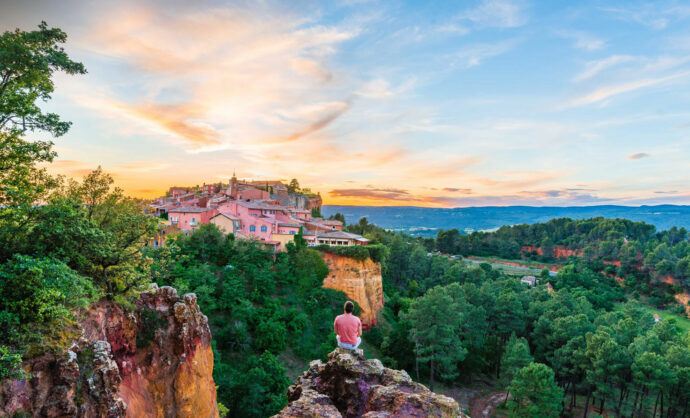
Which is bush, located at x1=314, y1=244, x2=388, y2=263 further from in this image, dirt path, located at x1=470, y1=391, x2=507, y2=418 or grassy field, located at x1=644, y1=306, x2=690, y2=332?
grassy field, located at x1=644, y1=306, x2=690, y2=332

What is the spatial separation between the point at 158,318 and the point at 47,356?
5.06 m

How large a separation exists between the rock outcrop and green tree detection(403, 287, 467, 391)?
87.3 feet

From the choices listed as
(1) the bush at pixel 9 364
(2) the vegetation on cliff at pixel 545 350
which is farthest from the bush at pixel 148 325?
(2) the vegetation on cliff at pixel 545 350

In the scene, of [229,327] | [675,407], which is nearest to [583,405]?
[675,407]

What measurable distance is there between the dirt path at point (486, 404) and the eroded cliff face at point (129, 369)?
26.7 meters

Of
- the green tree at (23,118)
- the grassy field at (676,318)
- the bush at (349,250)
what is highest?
the green tree at (23,118)

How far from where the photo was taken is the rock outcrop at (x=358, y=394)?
6.69 m

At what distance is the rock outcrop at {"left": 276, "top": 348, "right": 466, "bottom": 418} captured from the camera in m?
6.69

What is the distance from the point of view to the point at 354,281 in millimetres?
40906

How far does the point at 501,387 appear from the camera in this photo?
3744cm

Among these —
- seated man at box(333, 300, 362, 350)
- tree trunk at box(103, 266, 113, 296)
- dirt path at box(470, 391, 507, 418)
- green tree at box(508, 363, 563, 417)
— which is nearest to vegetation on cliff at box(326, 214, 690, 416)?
green tree at box(508, 363, 563, 417)

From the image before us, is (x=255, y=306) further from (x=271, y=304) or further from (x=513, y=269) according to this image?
(x=513, y=269)

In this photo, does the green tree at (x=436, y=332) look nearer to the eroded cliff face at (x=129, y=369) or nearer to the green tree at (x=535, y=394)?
the green tree at (x=535, y=394)

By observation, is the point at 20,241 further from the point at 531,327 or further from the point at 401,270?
the point at 401,270
